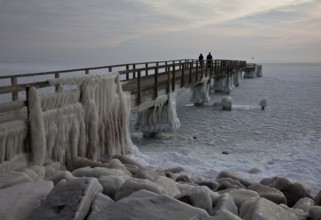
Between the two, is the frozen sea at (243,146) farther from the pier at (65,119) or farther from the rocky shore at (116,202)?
the rocky shore at (116,202)

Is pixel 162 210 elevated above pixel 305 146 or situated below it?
above

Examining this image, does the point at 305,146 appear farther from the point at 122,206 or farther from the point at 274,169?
the point at 122,206

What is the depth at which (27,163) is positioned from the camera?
19.8 feet

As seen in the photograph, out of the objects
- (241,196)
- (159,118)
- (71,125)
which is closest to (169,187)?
(241,196)

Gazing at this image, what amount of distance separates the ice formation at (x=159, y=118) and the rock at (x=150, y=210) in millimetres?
9756

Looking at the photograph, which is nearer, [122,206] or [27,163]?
[122,206]

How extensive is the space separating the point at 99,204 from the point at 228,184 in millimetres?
3646

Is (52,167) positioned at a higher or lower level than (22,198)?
lower

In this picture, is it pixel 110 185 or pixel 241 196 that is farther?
pixel 241 196

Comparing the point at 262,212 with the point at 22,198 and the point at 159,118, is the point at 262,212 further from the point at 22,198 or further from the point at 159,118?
the point at 159,118

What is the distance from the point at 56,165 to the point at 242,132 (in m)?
9.32

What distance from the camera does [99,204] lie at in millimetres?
3564

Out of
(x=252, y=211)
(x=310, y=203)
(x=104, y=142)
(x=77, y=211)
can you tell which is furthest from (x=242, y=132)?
(x=77, y=211)

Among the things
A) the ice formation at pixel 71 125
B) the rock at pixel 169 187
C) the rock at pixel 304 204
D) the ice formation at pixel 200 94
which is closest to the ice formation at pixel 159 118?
the ice formation at pixel 71 125
